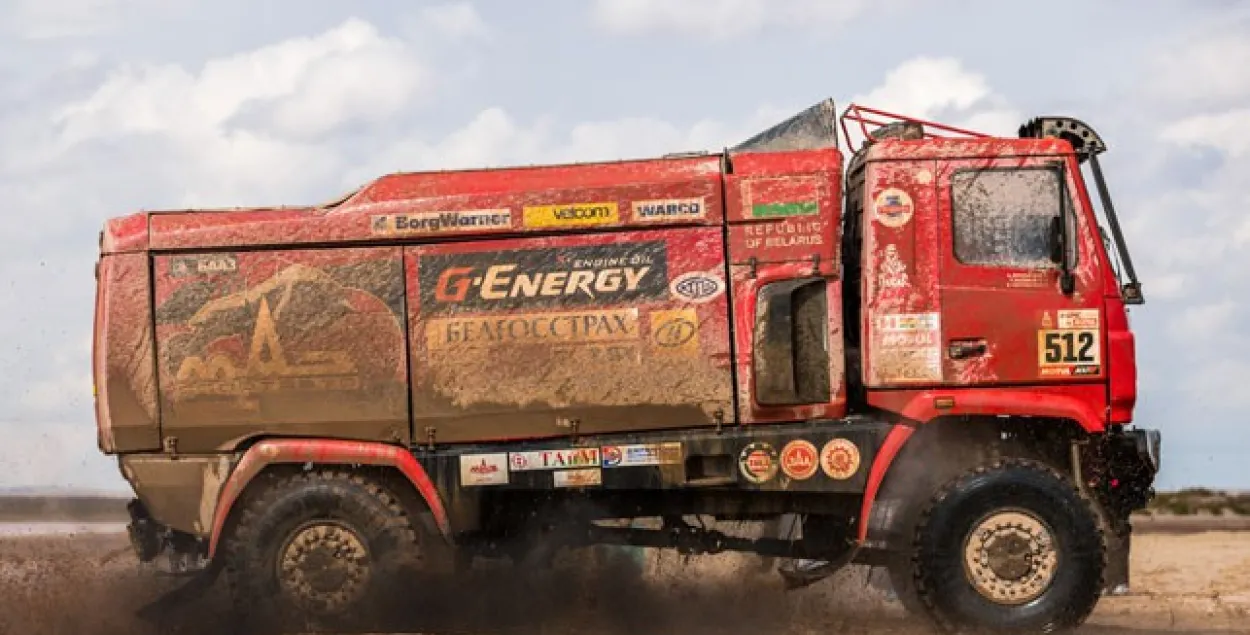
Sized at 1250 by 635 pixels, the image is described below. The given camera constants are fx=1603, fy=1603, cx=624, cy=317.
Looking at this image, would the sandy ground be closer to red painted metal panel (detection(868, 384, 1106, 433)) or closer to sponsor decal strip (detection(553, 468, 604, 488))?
sponsor decal strip (detection(553, 468, 604, 488))

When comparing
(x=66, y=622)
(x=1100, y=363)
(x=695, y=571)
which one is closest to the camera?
(x=1100, y=363)

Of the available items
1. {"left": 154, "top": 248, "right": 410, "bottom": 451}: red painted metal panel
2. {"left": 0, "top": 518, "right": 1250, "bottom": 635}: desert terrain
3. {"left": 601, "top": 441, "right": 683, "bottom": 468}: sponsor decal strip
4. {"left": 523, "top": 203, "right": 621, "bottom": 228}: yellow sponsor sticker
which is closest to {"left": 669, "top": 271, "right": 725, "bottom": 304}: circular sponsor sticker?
{"left": 523, "top": 203, "right": 621, "bottom": 228}: yellow sponsor sticker

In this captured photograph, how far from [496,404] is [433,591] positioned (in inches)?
54.5

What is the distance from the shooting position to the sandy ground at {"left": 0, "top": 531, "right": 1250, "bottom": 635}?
36.6 feet

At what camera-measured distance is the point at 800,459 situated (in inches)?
414

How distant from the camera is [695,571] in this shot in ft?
43.2

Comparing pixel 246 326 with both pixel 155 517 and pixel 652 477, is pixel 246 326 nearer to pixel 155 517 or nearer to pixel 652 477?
pixel 155 517

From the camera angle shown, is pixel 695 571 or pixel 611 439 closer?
pixel 611 439

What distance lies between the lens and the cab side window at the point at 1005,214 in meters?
10.6

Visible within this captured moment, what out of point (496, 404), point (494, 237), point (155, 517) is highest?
point (494, 237)

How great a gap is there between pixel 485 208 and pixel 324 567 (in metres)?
2.62

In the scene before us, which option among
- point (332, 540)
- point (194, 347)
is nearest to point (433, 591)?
point (332, 540)

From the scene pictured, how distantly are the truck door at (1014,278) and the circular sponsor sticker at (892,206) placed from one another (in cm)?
22

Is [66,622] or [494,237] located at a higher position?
[494,237]
